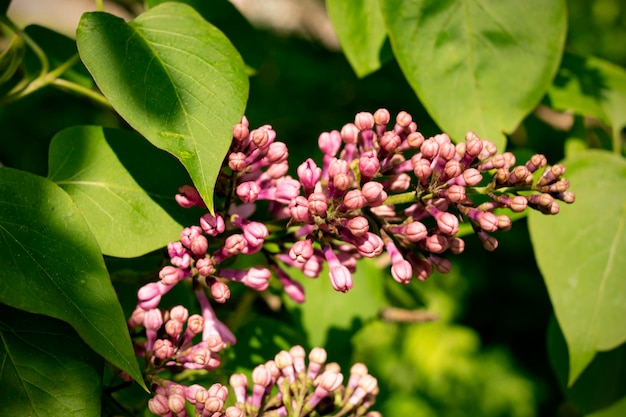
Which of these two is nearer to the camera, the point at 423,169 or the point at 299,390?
the point at 423,169

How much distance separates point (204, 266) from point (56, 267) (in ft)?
0.80

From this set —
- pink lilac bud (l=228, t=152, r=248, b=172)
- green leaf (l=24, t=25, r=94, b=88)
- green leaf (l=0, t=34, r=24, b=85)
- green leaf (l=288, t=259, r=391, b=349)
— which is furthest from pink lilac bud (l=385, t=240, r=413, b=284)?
green leaf (l=24, t=25, r=94, b=88)

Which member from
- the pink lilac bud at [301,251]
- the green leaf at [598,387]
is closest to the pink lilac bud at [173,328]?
the pink lilac bud at [301,251]

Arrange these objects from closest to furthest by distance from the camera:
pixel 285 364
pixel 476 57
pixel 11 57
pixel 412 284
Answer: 1. pixel 285 364
2. pixel 11 57
3. pixel 476 57
4. pixel 412 284

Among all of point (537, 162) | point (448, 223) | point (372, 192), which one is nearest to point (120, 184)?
point (372, 192)

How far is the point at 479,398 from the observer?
12.5 feet

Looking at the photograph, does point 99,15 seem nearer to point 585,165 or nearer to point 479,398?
point 585,165

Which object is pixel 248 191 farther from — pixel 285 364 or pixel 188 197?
pixel 285 364

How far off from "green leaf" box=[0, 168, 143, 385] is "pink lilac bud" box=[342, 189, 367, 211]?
1.30 feet

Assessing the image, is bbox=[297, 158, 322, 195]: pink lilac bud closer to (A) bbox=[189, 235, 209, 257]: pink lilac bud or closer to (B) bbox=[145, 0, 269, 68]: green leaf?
(A) bbox=[189, 235, 209, 257]: pink lilac bud

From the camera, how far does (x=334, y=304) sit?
6.33 ft

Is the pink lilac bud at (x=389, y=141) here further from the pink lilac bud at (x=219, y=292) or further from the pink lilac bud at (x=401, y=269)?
the pink lilac bud at (x=219, y=292)

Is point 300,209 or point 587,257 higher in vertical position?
point 300,209

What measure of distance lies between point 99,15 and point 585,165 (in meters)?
1.22
